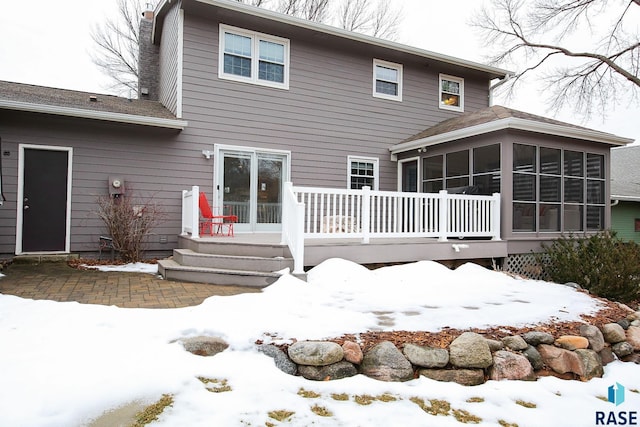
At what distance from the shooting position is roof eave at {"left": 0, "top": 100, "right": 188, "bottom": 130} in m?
5.97

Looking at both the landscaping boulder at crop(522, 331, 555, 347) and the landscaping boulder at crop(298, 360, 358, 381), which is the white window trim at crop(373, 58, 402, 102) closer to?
→ the landscaping boulder at crop(522, 331, 555, 347)

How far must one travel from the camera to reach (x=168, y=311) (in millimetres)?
3576

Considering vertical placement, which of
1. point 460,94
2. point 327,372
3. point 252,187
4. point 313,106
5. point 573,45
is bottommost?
point 327,372

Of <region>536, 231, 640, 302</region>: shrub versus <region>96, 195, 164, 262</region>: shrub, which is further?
<region>96, 195, 164, 262</region>: shrub

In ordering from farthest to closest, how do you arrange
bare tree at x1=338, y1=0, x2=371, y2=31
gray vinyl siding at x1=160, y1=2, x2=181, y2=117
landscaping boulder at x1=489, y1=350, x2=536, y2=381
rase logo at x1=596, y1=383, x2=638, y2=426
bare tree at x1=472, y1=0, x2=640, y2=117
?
bare tree at x1=338, y1=0, x2=371, y2=31, bare tree at x1=472, y1=0, x2=640, y2=117, gray vinyl siding at x1=160, y1=2, x2=181, y2=117, landscaping boulder at x1=489, y1=350, x2=536, y2=381, rase logo at x1=596, y1=383, x2=638, y2=426

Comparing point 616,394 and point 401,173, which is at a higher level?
point 401,173

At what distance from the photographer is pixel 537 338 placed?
11.2 feet

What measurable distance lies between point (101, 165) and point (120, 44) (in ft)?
39.0

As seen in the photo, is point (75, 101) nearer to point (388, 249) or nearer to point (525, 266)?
point (388, 249)

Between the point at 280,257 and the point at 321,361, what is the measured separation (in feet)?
8.16

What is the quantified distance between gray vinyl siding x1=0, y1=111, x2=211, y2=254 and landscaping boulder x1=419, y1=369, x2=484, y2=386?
583 cm

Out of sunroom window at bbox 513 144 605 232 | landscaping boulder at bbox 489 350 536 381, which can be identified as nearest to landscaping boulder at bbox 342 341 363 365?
landscaping boulder at bbox 489 350 536 381

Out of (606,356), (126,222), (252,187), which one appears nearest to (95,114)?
(126,222)

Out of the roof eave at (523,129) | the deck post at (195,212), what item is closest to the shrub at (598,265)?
the roof eave at (523,129)
